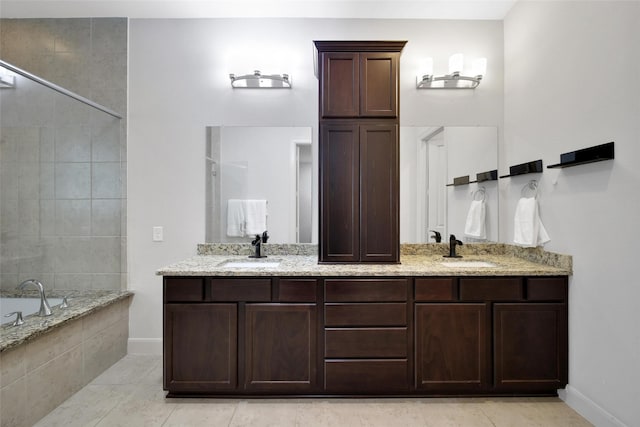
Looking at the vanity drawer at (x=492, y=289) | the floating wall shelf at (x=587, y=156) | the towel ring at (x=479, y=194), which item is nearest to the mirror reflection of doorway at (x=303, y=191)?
the vanity drawer at (x=492, y=289)

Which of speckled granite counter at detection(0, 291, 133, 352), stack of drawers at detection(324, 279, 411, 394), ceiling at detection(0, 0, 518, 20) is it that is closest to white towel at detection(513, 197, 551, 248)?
stack of drawers at detection(324, 279, 411, 394)

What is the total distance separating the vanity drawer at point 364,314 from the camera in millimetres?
2152

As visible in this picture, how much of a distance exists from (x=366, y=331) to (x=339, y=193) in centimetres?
93

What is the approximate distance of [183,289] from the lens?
2.15 meters

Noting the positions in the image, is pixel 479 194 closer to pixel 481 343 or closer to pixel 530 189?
pixel 530 189

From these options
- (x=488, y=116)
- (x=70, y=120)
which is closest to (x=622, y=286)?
(x=488, y=116)

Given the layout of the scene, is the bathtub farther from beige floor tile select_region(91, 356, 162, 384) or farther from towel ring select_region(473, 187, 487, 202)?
towel ring select_region(473, 187, 487, 202)

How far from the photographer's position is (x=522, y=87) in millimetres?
2627

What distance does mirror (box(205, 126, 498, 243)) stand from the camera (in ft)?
9.28

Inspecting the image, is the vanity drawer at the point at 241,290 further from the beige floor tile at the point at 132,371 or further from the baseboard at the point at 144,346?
the baseboard at the point at 144,346

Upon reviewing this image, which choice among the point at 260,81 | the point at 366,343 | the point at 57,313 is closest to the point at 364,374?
the point at 366,343

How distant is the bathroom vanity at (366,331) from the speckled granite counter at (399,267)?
0.01m

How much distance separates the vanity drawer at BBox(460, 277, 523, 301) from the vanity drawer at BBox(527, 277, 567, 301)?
69mm

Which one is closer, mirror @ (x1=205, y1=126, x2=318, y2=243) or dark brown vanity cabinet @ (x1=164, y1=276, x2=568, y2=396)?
dark brown vanity cabinet @ (x1=164, y1=276, x2=568, y2=396)
